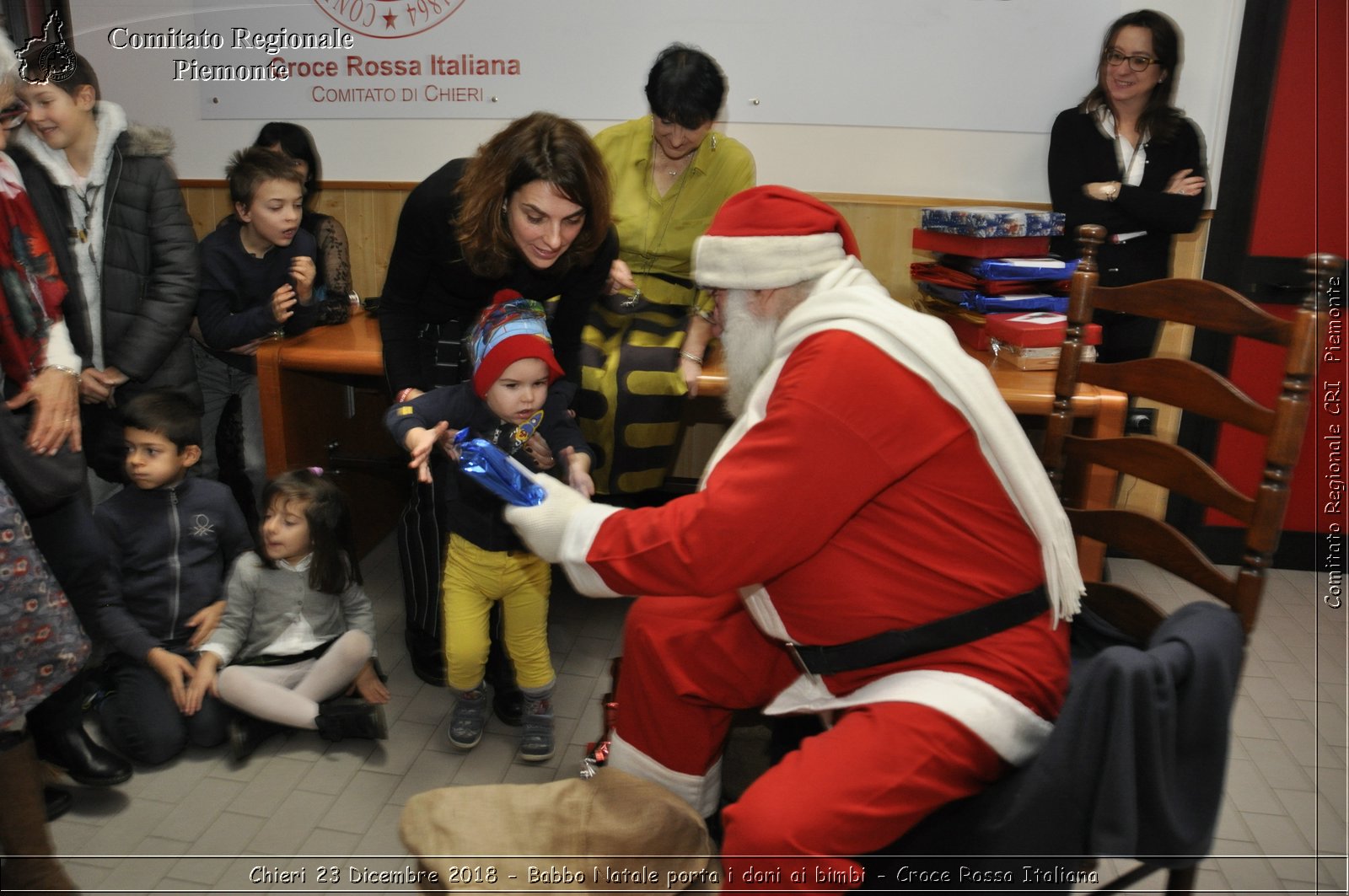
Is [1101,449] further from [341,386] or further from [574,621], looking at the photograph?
[341,386]

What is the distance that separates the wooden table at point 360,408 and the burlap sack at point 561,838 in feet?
3.77

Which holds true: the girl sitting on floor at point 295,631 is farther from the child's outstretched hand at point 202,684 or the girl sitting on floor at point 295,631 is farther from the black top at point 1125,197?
the black top at point 1125,197

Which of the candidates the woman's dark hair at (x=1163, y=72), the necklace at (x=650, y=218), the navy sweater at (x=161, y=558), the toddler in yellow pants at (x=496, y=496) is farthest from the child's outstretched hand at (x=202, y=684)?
the woman's dark hair at (x=1163, y=72)

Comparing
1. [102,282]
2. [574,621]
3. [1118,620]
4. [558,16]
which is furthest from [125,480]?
[1118,620]

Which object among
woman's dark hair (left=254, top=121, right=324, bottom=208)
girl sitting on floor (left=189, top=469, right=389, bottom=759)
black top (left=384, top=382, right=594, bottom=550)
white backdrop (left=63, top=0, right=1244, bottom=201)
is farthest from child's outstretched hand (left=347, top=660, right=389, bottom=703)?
white backdrop (left=63, top=0, right=1244, bottom=201)

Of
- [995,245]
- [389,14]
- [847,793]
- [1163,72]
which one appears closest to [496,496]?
[847,793]

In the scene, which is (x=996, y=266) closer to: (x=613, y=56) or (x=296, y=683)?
(x=613, y=56)

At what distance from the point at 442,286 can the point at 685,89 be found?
2.71 feet

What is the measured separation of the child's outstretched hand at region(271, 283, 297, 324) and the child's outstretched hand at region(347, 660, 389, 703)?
1.02 metres

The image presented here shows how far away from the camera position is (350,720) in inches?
93.7

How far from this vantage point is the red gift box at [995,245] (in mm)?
2881

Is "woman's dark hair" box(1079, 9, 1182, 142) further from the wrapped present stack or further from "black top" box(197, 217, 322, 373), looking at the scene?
"black top" box(197, 217, 322, 373)

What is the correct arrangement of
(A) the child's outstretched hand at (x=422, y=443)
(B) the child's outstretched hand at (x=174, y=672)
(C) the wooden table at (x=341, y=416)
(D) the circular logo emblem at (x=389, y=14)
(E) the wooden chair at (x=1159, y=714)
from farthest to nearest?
(D) the circular logo emblem at (x=389, y=14)
(C) the wooden table at (x=341, y=416)
(B) the child's outstretched hand at (x=174, y=672)
(A) the child's outstretched hand at (x=422, y=443)
(E) the wooden chair at (x=1159, y=714)

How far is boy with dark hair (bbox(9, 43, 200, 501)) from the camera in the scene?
2.52 m
